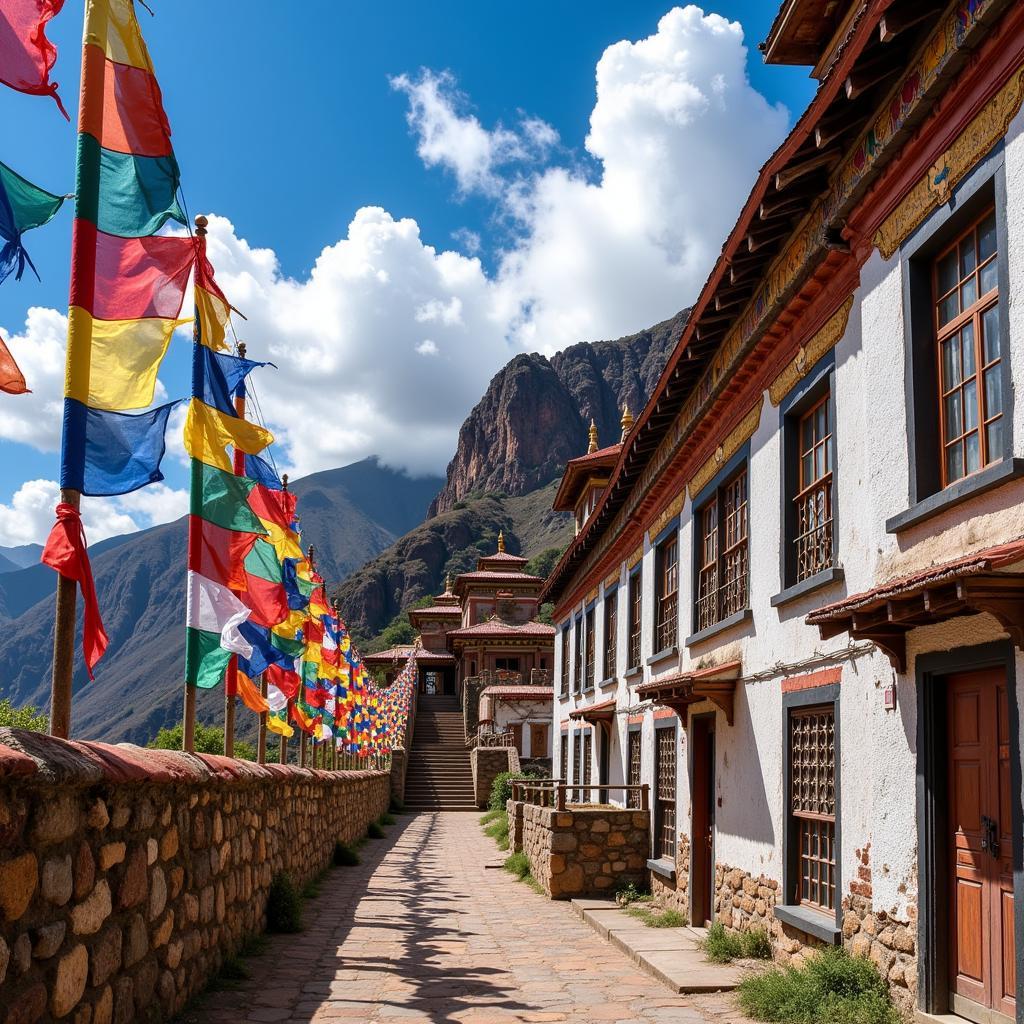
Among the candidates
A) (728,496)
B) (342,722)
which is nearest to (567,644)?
(342,722)

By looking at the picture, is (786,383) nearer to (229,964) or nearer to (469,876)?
(229,964)

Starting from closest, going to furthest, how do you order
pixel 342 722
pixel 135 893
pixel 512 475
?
pixel 135 893
pixel 342 722
pixel 512 475

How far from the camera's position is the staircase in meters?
36.7

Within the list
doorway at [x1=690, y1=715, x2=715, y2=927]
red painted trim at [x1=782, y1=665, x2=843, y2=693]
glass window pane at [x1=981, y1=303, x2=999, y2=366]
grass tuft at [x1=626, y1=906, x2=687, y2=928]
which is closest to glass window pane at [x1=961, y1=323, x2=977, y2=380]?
glass window pane at [x1=981, y1=303, x2=999, y2=366]

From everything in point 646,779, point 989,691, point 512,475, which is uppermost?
point 512,475

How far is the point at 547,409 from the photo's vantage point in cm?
16338

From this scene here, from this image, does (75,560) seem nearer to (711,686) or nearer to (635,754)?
(711,686)

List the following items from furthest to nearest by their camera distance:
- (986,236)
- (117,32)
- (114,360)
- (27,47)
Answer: (117,32)
(114,360)
(986,236)
(27,47)

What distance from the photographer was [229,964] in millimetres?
8414

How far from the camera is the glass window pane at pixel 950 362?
267 inches

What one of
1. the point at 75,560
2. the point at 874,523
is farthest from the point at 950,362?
the point at 75,560

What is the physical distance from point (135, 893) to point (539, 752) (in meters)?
35.9

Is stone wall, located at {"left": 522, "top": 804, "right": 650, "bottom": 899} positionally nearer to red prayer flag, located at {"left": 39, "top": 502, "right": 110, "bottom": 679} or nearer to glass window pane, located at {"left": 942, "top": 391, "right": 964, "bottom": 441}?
glass window pane, located at {"left": 942, "top": 391, "right": 964, "bottom": 441}

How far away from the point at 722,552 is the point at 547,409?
152m
